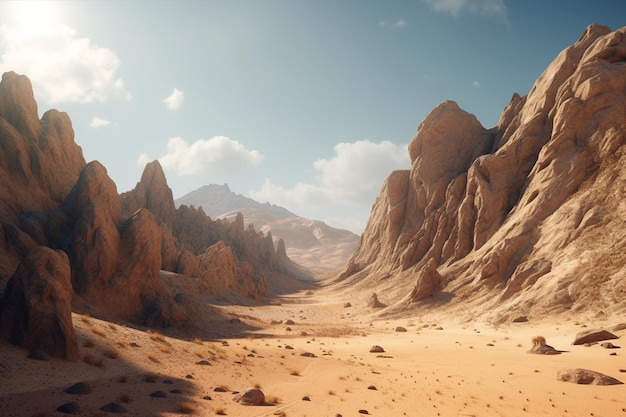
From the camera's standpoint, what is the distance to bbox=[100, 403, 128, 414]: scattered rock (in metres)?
9.74

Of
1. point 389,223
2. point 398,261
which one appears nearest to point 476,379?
point 398,261

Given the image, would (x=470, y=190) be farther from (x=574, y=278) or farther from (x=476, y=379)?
(x=476, y=379)

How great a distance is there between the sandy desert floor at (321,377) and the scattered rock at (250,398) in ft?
0.88

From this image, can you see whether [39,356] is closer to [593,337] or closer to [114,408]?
[114,408]

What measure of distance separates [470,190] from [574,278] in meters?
23.0

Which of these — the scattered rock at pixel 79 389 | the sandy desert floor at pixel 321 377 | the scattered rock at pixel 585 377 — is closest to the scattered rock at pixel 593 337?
the sandy desert floor at pixel 321 377

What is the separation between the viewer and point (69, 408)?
30.5ft

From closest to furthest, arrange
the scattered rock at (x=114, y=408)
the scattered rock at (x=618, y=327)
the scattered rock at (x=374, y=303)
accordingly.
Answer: the scattered rock at (x=114, y=408)
the scattered rock at (x=618, y=327)
the scattered rock at (x=374, y=303)

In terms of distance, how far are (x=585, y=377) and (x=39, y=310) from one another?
18.5 metres

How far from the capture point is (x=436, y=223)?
54562 mm

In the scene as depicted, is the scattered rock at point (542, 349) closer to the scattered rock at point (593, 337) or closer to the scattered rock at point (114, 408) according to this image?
the scattered rock at point (593, 337)

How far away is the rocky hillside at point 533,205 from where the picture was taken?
27.4 m

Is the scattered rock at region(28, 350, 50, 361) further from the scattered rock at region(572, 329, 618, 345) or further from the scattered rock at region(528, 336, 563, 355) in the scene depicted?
the scattered rock at region(572, 329, 618, 345)

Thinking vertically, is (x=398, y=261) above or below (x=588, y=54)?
below
